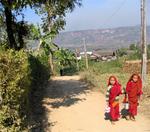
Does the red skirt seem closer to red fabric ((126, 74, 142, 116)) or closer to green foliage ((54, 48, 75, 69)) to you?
red fabric ((126, 74, 142, 116))

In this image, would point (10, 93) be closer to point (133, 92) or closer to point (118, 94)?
point (118, 94)

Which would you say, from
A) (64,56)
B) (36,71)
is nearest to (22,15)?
(36,71)

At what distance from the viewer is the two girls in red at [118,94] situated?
14445 mm

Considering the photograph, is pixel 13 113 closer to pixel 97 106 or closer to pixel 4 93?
pixel 4 93

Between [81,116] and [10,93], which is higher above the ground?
[10,93]

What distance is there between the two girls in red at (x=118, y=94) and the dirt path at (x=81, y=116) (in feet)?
0.91

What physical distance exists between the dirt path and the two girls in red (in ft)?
0.91

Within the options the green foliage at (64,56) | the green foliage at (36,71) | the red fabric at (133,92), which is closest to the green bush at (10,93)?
the green foliage at (64,56)

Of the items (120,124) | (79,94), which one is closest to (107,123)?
(120,124)

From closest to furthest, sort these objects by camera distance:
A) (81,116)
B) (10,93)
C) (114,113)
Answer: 1. (10,93)
2. (114,113)
3. (81,116)

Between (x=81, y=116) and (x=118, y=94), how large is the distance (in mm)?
1859

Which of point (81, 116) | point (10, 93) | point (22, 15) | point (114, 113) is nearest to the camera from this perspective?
point (10, 93)

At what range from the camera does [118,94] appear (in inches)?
571

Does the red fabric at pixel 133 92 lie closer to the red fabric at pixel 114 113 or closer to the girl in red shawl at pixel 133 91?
the girl in red shawl at pixel 133 91
